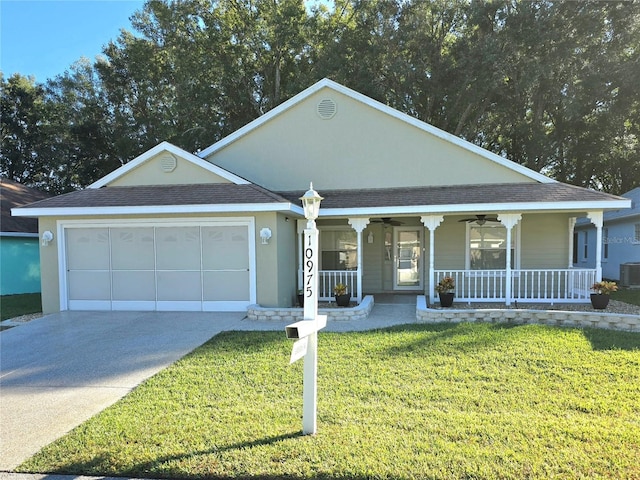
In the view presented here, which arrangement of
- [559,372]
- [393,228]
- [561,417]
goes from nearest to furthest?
[561,417], [559,372], [393,228]

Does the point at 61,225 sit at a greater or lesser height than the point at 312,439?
greater

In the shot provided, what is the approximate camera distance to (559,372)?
5340 mm

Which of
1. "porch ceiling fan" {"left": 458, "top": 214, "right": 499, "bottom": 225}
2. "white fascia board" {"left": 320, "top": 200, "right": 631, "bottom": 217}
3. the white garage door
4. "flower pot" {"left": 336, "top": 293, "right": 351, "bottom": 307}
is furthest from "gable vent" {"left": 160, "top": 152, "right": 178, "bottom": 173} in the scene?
"porch ceiling fan" {"left": 458, "top": 214, "right": 499, "bottom": 225}

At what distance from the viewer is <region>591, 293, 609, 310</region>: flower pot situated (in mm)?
9070

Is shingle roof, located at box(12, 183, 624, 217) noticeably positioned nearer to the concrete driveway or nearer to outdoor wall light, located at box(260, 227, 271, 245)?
outdoor wall light, located at box(260, 227, 271, 245)

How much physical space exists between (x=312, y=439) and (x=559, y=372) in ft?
12.2

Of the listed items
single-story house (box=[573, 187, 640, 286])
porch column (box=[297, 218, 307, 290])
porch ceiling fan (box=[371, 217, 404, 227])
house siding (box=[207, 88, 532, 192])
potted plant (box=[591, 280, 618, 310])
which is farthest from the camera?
single-story house (box=[573, 187, 640, 286])

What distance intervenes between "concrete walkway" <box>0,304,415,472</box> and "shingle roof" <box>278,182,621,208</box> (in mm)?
2876

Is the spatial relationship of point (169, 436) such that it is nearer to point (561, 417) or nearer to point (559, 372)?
point (561, 417)

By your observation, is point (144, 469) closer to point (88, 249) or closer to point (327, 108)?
point (88, 249)

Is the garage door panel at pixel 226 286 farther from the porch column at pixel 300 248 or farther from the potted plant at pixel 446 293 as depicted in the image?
the potted plant at pixel 446 293

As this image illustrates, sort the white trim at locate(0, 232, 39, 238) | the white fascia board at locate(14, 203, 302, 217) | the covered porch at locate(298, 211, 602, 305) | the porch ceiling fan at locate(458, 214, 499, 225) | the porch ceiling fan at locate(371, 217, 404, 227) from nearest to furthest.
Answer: the white fascia board at locate(14, 203, 302, 217) → the covered porch at locate(298, 211, 602, 305) → the porch ceiling fan at locate(458, 214, 499, 225) → the porch ceiling fan at locate(371, 217, 404, 227) → the white trim at locate(0, 232, 39, 238)

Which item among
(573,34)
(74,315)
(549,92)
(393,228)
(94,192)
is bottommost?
(74,315)

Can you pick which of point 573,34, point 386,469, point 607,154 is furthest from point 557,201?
point 607,154
